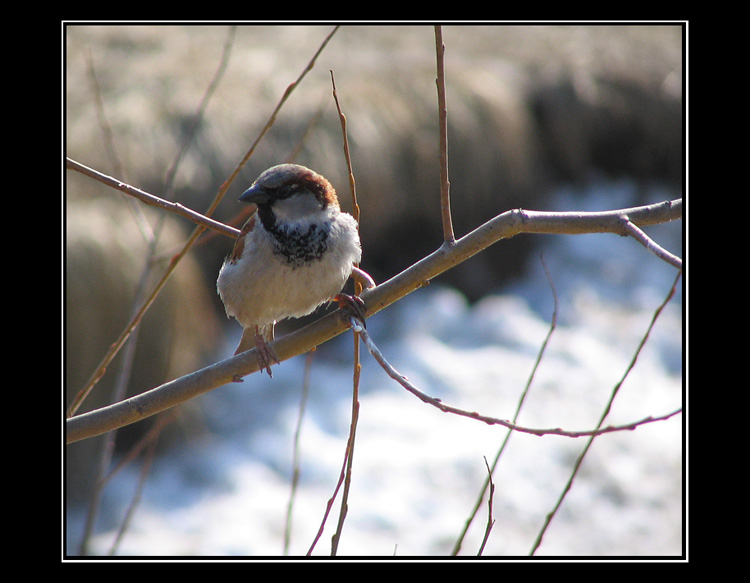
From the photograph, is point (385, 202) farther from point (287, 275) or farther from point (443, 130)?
point (443, 130)

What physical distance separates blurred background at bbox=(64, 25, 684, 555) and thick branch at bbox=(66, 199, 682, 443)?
10.0ft

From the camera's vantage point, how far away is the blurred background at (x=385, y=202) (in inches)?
222

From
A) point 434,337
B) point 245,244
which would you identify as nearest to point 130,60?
point 434,337

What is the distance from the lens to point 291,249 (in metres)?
2.25

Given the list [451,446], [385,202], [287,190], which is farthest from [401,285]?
[385,202]

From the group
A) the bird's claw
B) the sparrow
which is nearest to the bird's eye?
the sparrow

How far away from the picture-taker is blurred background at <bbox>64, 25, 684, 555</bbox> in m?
5.65

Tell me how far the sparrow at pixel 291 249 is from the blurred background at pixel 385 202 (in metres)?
2.55

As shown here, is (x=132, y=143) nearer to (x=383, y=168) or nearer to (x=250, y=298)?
(x=383, y=168)

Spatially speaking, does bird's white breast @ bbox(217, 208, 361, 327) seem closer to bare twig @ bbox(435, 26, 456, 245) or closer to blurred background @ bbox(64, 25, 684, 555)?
bare twig @ bbox(435, 26, 456, 245)

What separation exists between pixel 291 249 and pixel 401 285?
56 centimetres

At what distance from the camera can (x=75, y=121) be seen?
6.62 m

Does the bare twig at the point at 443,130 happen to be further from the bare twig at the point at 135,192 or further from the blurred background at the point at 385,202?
the blurred background at the point at 385,202

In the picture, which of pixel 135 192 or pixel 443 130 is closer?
pixel 443 130
